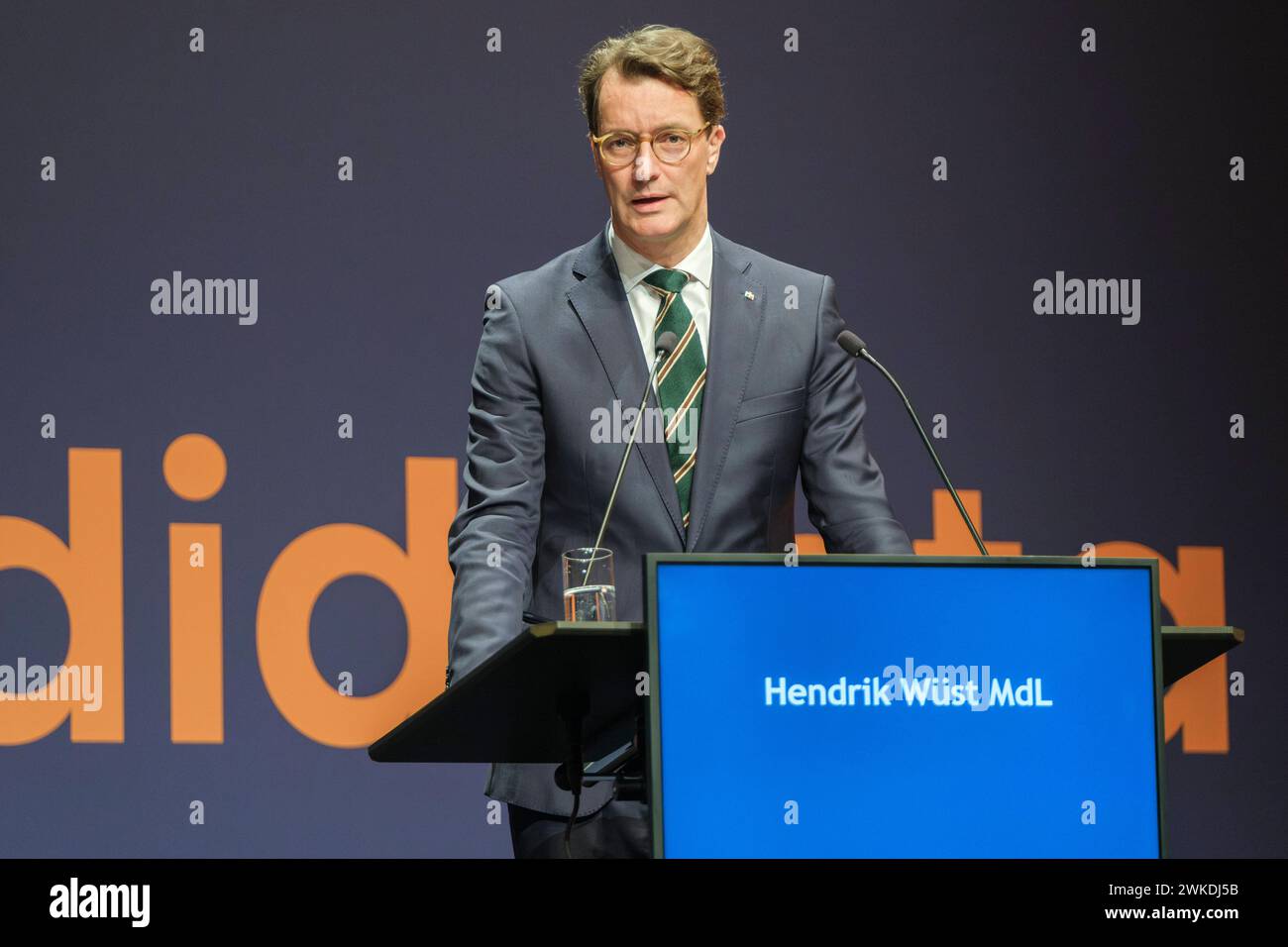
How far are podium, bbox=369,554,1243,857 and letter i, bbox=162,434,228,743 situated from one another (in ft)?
7.15

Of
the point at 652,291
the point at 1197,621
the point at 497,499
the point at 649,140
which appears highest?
the point at 649,140

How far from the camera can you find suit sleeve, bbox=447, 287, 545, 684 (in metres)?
2.26

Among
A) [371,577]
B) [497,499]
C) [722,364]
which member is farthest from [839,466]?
[371,577]

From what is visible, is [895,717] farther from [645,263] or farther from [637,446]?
[645,263]

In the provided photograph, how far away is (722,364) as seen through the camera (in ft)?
8.82

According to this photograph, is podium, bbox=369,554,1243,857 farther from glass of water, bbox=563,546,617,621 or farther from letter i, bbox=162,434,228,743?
letter i, bbox=162,434,228,743

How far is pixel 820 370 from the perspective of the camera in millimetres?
2777

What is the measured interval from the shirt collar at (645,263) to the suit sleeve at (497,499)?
0.70 ft

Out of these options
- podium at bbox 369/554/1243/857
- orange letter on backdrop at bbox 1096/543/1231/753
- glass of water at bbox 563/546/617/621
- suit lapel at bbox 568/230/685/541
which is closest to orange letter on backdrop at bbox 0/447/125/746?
suit lapel at bbox 568/230/685/541

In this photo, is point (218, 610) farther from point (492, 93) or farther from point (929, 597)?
point (929, 597)

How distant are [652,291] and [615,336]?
0.12 metres

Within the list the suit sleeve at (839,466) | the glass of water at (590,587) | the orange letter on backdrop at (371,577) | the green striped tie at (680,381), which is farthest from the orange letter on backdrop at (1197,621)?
the glass of water at (590,587)

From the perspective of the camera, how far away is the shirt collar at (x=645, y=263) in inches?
110
